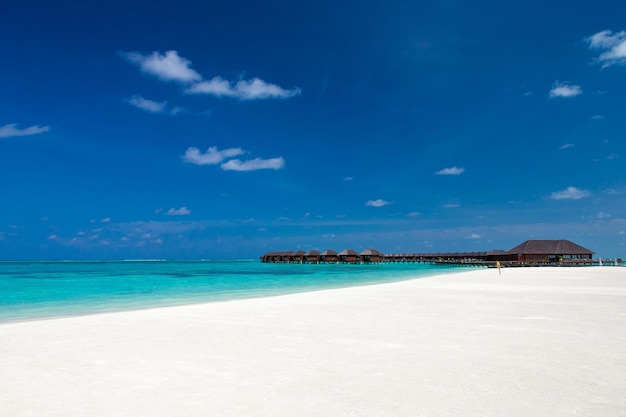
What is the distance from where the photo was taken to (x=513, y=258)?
56625mm

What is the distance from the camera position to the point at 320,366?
4801 mm

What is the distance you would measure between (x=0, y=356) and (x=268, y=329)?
3.92 metres

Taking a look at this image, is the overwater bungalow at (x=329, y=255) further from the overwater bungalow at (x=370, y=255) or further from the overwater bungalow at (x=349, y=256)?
the overwater bungalow at (x=370, y=255)

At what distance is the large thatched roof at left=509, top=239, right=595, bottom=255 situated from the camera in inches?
2073

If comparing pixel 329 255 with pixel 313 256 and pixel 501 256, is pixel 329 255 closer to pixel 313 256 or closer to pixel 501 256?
pixel 313 256

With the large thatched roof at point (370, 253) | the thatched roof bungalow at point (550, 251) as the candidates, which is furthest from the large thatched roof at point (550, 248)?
the large thatched roof at point (370, 253)

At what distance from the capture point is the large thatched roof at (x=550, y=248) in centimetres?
5266

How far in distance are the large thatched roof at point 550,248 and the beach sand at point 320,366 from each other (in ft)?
167

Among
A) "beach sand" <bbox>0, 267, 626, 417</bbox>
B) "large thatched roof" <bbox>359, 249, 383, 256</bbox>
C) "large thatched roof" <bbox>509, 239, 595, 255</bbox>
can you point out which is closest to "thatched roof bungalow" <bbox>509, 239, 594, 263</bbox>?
"large thatched roof" <bbox>509, 239, 595, 255</bbox>

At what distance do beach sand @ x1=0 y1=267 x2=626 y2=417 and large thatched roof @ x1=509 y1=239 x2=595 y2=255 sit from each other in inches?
2007

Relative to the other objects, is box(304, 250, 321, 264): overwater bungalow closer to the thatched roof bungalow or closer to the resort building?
the resort building

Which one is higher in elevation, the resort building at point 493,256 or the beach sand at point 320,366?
the resort building at point 493,256

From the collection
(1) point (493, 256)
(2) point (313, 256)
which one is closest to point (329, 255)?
(2) point (313, 256)

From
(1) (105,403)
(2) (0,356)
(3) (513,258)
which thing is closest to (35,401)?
(1) (105,403)
